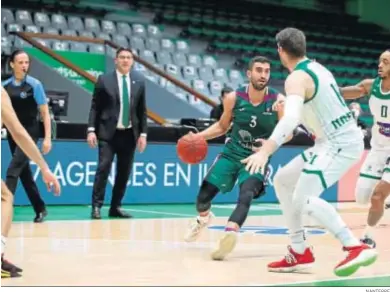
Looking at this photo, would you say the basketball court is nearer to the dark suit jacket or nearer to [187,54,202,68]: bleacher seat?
the dark suit jacket

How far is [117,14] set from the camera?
2127 cm

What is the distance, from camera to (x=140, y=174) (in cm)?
1285

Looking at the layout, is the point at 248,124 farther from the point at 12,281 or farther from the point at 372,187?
the point at 12,281

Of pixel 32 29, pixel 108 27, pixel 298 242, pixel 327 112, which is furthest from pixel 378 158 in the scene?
pixel 108 27

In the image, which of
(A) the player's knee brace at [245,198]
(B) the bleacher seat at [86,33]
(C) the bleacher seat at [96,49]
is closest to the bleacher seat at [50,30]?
(B) the bleacher seat at [86,33]

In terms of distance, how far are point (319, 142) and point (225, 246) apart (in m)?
1.24

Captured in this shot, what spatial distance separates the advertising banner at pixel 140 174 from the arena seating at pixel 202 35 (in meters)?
4.60

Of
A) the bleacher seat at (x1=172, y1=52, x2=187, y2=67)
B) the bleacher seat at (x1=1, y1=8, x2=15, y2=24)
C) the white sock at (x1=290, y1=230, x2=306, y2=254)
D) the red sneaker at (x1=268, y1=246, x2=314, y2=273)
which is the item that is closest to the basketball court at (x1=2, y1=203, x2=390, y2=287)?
the red sneaker at (x1=268, y1=246, x2=314, y2=273)

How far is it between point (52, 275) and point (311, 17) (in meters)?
21.7

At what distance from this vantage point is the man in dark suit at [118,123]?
10672mm

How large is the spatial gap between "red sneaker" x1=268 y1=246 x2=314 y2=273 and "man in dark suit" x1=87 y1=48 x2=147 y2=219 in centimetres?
426

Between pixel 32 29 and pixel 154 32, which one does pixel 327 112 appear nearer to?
pixel 32 29

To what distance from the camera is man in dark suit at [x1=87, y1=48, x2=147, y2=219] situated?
10.7 meters

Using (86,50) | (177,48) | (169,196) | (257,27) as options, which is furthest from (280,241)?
(257,27)
